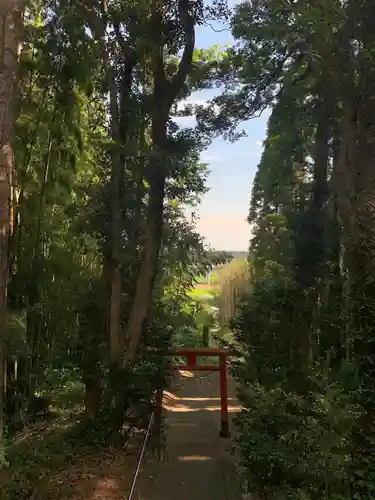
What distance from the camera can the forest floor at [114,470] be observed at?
4.29 m

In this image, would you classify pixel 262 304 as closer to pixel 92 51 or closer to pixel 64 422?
pixel 64 422

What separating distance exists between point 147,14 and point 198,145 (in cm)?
156

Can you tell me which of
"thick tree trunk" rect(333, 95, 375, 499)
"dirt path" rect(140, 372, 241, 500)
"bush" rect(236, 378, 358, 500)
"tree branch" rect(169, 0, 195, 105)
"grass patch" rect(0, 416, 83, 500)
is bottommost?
"dirt path" rect(140, 372, 241, 500)

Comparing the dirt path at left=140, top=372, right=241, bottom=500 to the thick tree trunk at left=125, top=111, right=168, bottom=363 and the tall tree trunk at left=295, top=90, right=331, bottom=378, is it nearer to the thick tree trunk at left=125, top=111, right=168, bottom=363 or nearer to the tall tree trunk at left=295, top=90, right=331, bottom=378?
the thick tree trunk at left=125, top=111, right=168, bottom=363

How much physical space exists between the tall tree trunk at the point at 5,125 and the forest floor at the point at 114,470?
0.57 meters

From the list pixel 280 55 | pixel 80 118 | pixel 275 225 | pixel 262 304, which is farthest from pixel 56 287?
pixel 275 225

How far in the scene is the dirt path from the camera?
5.06m

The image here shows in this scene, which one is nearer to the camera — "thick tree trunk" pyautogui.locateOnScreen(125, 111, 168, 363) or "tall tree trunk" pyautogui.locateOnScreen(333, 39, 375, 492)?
"tall tree trunk" pyautogui.locateOnScreen(333, 39, 375, 492)

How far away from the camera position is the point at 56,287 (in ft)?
25.0

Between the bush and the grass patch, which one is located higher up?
the bush

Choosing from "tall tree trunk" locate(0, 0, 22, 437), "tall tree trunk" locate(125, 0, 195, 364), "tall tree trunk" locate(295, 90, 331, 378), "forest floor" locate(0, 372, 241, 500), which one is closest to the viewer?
"forest floor" locate(0, 372, 241, 500)

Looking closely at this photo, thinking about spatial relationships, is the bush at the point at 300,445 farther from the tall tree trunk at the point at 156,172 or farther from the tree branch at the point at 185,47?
the tree branch at the point at 185,47

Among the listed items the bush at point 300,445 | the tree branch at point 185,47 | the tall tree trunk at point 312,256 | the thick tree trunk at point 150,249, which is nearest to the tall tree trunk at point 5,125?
the thick tree trunk at point 150,249

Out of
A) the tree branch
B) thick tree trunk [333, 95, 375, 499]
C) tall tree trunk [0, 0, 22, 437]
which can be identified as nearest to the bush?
thick tree trunk [333, 95, 375, 499]
